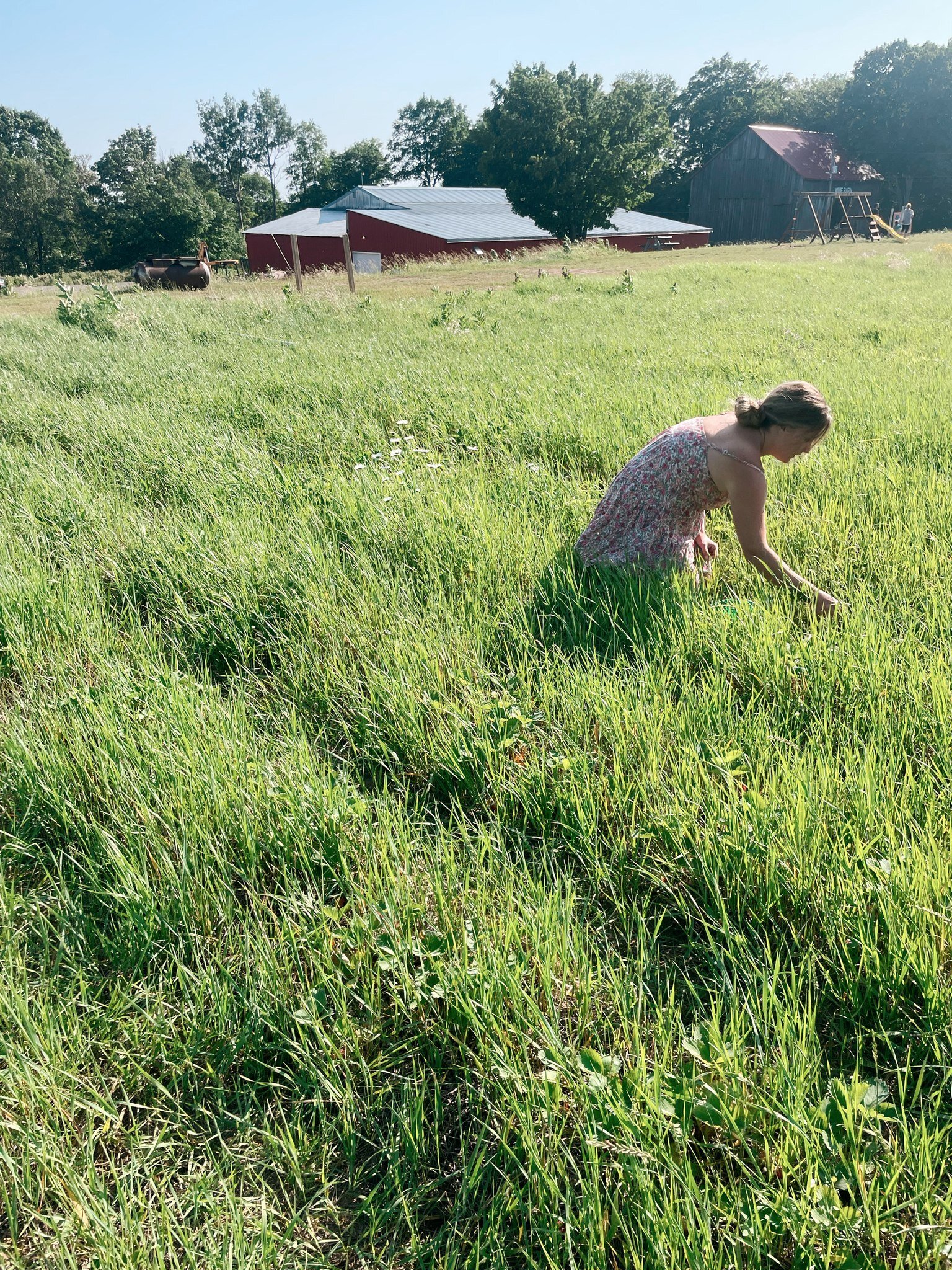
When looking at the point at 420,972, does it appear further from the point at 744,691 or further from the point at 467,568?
the point at 467,568

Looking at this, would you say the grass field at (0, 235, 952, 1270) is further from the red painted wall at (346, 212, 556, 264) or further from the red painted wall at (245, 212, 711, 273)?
the red painted wall at (346, 212, 556, 264)

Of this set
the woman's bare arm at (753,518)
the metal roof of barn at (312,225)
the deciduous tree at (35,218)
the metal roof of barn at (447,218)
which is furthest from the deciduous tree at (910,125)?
the woman's bare arm at (753,518)

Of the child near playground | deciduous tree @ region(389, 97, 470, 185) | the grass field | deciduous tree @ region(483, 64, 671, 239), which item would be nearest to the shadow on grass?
the grass field

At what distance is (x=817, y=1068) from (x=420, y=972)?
0.73 meters

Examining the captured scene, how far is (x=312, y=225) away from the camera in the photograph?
42.1m

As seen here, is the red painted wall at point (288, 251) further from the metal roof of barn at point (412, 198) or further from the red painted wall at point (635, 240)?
the red painted wall at point (635, 240)

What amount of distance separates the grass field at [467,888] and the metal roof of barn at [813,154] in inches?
2009

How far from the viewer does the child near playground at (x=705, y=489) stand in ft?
9.61

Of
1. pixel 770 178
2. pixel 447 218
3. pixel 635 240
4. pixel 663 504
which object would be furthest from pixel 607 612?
pixel 770 178

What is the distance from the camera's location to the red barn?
37.4 m

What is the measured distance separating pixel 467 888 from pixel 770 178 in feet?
179

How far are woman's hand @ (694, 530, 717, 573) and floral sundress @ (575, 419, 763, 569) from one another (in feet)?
0.56

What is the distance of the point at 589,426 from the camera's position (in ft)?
16.8

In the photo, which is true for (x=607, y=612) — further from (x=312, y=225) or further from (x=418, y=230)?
(x=312, y=225)
